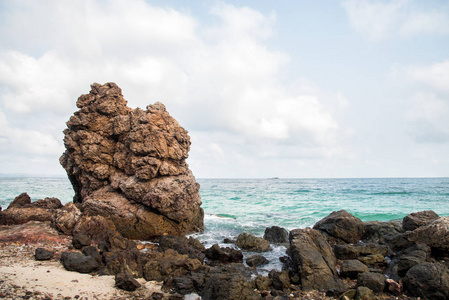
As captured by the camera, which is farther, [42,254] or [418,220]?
[418,220]

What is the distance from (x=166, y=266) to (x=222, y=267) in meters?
1.86

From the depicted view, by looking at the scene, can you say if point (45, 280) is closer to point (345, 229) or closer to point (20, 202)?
point (20, 202)

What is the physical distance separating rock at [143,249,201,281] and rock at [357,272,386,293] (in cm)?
517

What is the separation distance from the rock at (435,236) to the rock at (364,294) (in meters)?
5.36

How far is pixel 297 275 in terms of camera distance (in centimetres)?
866

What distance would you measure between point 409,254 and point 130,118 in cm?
1528

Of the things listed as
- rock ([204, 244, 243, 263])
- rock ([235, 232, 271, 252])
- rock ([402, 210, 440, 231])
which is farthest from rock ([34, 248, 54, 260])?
rock ([402, 210, 440, 231])

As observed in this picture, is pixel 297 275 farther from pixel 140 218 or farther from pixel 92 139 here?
pixel 92 139

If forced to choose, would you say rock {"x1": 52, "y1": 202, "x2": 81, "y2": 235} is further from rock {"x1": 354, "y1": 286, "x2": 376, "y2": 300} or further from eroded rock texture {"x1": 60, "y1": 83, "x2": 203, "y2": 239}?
rock {"x1": 354, "y1": 286, "x2": 376, "y2": 300}

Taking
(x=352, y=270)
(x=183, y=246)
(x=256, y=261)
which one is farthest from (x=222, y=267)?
(x=352, y=270)

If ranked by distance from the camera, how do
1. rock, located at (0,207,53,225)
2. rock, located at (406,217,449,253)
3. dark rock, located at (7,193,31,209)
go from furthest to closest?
dark rock, located at (7,193,31,209) → rock, located at (0,207,53,225) → rock, located at (406,217,449,253)

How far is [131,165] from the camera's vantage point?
14891mm

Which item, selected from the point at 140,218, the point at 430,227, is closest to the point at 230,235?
the point at 140,218

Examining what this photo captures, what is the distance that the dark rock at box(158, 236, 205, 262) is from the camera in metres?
10.6
